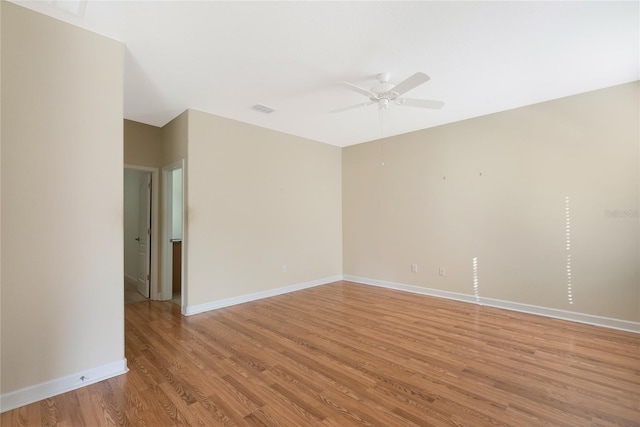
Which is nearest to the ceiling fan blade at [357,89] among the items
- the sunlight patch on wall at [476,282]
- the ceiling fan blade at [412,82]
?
the ceiling fan blade at [412,82]

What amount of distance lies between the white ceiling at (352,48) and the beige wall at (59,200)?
12.2 inches

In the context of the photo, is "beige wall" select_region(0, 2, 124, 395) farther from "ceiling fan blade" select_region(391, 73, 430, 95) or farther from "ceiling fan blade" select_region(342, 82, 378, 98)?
"ceiling fan blade" select_region(391, 73, 430, 95)

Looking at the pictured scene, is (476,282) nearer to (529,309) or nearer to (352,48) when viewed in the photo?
(529,309)

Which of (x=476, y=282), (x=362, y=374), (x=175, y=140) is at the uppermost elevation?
(x=175, y=140)

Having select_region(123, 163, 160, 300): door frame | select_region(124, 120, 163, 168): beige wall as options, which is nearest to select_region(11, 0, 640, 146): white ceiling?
select_region(124, 120, 163, 168): beige wall

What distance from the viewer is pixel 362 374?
7.42ft

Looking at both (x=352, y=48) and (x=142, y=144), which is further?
(x=142, y=144)

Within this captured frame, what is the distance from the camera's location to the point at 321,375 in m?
2.25

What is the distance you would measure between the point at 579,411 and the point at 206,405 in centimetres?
245

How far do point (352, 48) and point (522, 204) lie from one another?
311 cm

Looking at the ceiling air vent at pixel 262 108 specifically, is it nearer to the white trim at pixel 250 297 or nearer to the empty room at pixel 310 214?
the empty room at pixel 310 214

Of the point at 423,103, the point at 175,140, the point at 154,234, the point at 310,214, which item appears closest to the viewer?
the point at 423,103

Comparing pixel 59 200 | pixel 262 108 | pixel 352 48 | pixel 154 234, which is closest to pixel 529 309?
pixel 352 48

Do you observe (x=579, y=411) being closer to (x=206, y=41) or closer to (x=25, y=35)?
(x=206, y=41)
